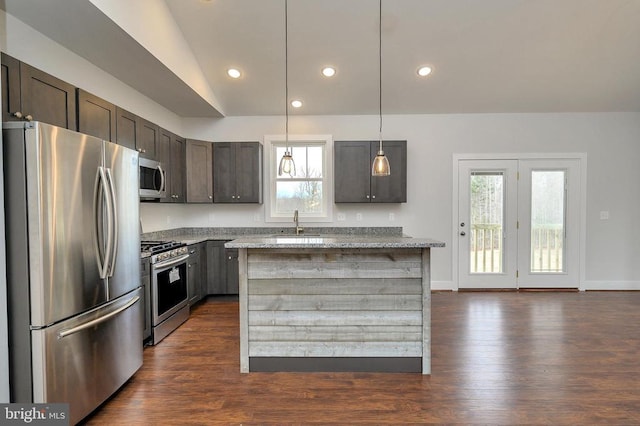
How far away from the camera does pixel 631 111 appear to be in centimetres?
488

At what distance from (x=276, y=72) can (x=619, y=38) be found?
13.4 feet

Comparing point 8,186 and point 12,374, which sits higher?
point 8,186

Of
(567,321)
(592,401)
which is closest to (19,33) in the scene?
(592,401)

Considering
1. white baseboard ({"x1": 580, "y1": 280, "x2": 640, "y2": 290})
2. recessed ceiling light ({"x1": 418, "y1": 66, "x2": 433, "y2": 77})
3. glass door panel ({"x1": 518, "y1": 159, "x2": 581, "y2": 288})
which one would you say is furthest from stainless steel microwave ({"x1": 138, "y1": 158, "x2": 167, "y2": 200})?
white baseboard ({"x1": 580, "y1": 280, "x2": 640, "y2": 290})

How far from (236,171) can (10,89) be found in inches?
111

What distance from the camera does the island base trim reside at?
2.59 metres

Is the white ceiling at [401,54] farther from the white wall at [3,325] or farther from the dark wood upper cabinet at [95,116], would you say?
the white wall at [3,325]

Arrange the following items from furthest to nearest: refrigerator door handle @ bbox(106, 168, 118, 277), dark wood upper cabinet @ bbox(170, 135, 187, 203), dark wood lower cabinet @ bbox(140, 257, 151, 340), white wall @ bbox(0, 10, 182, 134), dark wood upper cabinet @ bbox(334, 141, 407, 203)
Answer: dark wood upper cabinet @ bbox(334, 141, 407, 203) → dark wood upper cabinet @ bbox(170, 135, 187, 203) → dark wood lower cabinet @ bbox(140, 257, 151, 340) → white wall @ bbox(0, 10, 182, 134) → refrigerator door handle @ bbox(106, 168, 118, 277)

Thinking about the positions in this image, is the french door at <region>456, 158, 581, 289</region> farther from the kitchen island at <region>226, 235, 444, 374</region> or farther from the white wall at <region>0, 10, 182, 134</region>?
the white wall at <region>0, 10, 182, 134</region>

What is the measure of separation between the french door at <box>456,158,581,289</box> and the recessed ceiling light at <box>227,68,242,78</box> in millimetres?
3570

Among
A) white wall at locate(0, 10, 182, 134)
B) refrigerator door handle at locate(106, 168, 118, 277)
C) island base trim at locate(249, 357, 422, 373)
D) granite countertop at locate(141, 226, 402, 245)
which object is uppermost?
white wall at locate(0, 10, 182, 134)

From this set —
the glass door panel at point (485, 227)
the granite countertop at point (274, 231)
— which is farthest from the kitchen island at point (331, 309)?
the glass door panel at point (485, 227)

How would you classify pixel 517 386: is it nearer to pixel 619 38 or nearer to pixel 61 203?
pixel 61 203

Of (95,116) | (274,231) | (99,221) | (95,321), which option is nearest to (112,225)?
(99,221)
